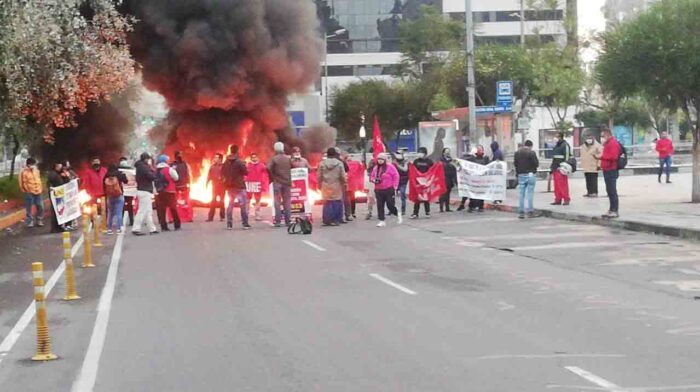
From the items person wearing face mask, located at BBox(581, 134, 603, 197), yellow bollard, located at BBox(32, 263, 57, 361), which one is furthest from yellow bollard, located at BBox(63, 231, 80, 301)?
person wearing face mask, located at BBox(581, 134, 603, 197)

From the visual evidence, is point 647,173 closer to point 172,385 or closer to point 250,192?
point 250,192

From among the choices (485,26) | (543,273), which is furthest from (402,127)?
(543,273)

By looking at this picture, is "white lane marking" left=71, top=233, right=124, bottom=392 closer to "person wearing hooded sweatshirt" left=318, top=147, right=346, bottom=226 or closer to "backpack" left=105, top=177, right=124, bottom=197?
"backpack" left=105, top=177, right=124, bottom=197

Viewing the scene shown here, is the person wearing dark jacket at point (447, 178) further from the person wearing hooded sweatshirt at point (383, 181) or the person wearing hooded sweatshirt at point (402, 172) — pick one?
the person wearing hooded sweatshirt at point (383, 181)

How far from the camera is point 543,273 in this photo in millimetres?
13148

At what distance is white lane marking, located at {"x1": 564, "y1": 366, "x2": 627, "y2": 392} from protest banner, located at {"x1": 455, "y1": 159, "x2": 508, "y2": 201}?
1730 cm

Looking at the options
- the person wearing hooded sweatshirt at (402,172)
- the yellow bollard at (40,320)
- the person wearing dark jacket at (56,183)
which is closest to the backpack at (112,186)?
the person wearing dark jacket at (56,183)

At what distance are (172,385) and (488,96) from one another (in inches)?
1892

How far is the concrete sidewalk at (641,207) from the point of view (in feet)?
58.6

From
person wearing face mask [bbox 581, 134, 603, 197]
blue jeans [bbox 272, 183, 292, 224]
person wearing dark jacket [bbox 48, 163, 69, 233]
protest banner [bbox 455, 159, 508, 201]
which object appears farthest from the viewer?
person wearing face mask [bbox 581, 134, 603, 197]

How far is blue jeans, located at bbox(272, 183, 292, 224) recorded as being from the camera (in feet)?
68.1

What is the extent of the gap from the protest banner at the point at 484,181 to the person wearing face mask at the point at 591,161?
2.18 m

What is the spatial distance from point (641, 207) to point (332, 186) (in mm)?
6529

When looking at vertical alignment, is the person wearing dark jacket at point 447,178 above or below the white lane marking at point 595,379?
above
